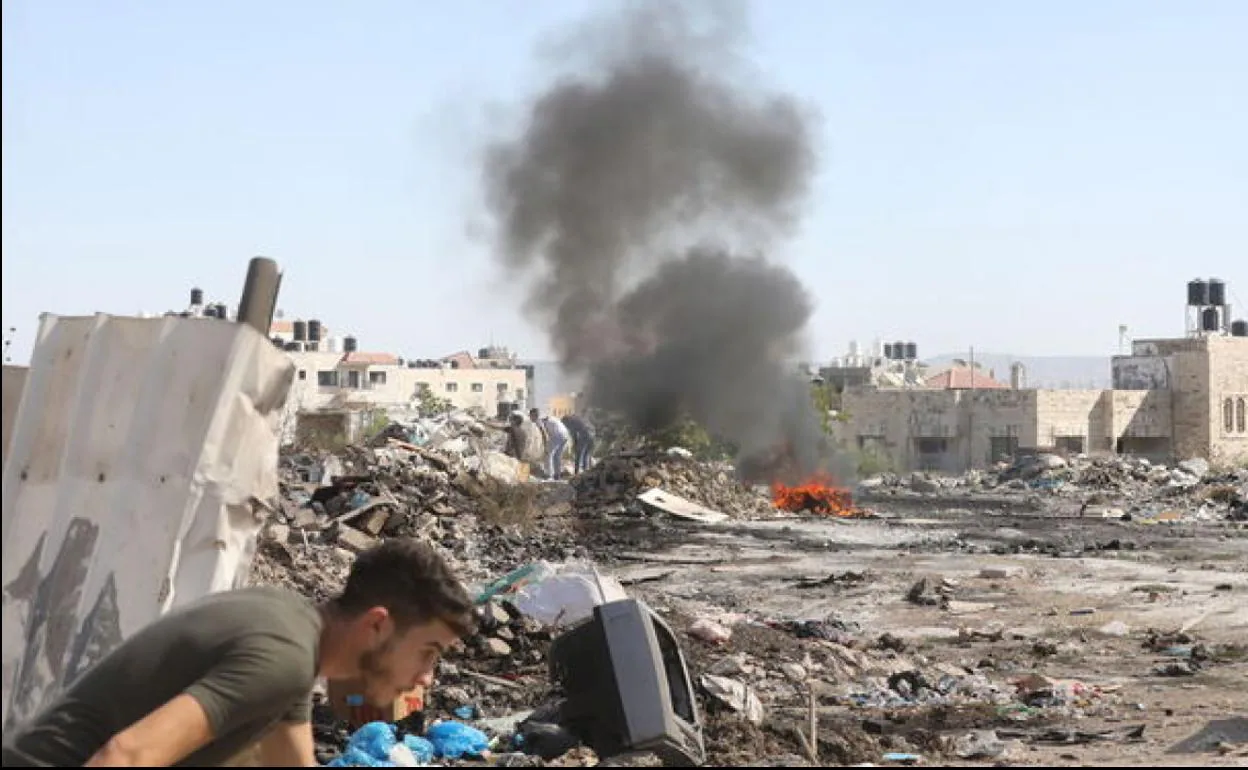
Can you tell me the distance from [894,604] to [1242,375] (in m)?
58.9

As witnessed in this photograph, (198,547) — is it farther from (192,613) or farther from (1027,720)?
(1027,720)

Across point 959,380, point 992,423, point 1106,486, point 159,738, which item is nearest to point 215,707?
point 159,738

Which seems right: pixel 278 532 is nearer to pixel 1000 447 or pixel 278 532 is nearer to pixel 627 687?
pixel 627 687

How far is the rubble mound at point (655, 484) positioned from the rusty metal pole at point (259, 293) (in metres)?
21.7

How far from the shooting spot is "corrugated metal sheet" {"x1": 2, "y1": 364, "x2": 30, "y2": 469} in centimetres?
519

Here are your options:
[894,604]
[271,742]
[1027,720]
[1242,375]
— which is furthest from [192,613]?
[1242,375]

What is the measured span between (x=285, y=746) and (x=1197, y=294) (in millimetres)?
86329

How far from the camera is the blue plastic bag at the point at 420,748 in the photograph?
8339mm

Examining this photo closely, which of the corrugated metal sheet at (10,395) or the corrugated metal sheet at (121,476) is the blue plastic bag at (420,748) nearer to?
the corrugated metal sheet at (121,476)

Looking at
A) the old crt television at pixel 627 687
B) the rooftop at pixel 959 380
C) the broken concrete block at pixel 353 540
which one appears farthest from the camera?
the rooftop at pixel 959 380

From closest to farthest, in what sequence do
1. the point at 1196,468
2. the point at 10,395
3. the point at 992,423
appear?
the point at 10,395 < the point at 1196,468 < the point at 992,423

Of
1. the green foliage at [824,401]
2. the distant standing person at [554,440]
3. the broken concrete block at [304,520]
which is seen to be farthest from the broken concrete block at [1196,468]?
the broken concrete block at [304,520]

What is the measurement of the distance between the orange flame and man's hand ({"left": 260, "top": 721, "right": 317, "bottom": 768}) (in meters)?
29.0

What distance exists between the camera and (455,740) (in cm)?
865
